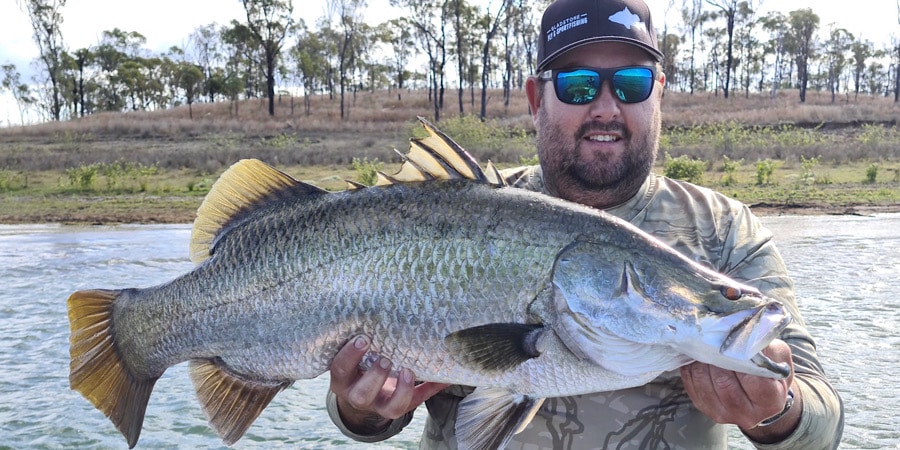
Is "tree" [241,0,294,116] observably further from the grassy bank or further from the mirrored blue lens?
the mirrored blue lens

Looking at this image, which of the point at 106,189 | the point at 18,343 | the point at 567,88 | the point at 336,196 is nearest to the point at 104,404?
the point at 336,196

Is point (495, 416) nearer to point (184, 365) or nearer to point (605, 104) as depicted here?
point (605, 104)

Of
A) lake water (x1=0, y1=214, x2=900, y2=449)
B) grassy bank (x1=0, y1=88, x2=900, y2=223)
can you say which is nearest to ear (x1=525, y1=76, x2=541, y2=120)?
lake water (x1=0, y1=214, x2=900, y2=449)

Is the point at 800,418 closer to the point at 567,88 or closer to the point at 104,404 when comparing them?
the point at 567,88

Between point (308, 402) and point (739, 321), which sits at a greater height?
point (739, 321)

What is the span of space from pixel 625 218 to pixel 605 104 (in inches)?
17.6

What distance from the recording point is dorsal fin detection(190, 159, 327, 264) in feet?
8.59

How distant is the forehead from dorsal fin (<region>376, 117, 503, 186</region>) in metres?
0.77

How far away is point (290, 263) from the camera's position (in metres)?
2.40

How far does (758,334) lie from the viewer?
180cm

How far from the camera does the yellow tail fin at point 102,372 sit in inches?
102

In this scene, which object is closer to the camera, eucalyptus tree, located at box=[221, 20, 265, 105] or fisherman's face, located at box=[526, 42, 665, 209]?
fisherman's face, located at box=[526, 42, 665, 209]

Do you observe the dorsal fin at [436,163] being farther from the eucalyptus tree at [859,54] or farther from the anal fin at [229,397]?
the eucalyptus tree at [859,54]

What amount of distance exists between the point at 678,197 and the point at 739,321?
112 centimetres
